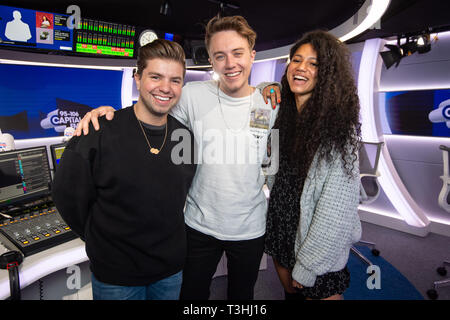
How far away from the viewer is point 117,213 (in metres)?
1.12

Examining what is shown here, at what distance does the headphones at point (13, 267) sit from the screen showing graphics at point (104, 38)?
11.6 feet

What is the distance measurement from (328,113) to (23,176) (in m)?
1.86

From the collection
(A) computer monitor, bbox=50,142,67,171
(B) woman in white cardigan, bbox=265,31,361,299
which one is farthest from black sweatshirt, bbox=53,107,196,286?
(A) computer monitor, bbox=50,142,67,171

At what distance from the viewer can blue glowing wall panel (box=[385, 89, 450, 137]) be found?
3.67m

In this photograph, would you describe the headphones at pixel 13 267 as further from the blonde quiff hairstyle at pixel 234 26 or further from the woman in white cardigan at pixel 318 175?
the blonde quiff hairstyle at pixel 234 26

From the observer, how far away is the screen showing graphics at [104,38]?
3.90 metres

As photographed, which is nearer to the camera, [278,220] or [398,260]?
[278,220]

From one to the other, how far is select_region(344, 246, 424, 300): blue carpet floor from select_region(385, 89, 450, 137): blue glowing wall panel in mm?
2024

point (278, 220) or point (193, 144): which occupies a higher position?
point (193, 144)

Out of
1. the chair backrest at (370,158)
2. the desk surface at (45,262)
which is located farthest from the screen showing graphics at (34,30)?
the chair backrest at (370,158)

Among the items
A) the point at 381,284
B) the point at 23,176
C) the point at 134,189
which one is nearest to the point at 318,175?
the point at 134,189

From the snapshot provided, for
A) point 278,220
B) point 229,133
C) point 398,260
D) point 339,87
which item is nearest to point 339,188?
point 278,220
